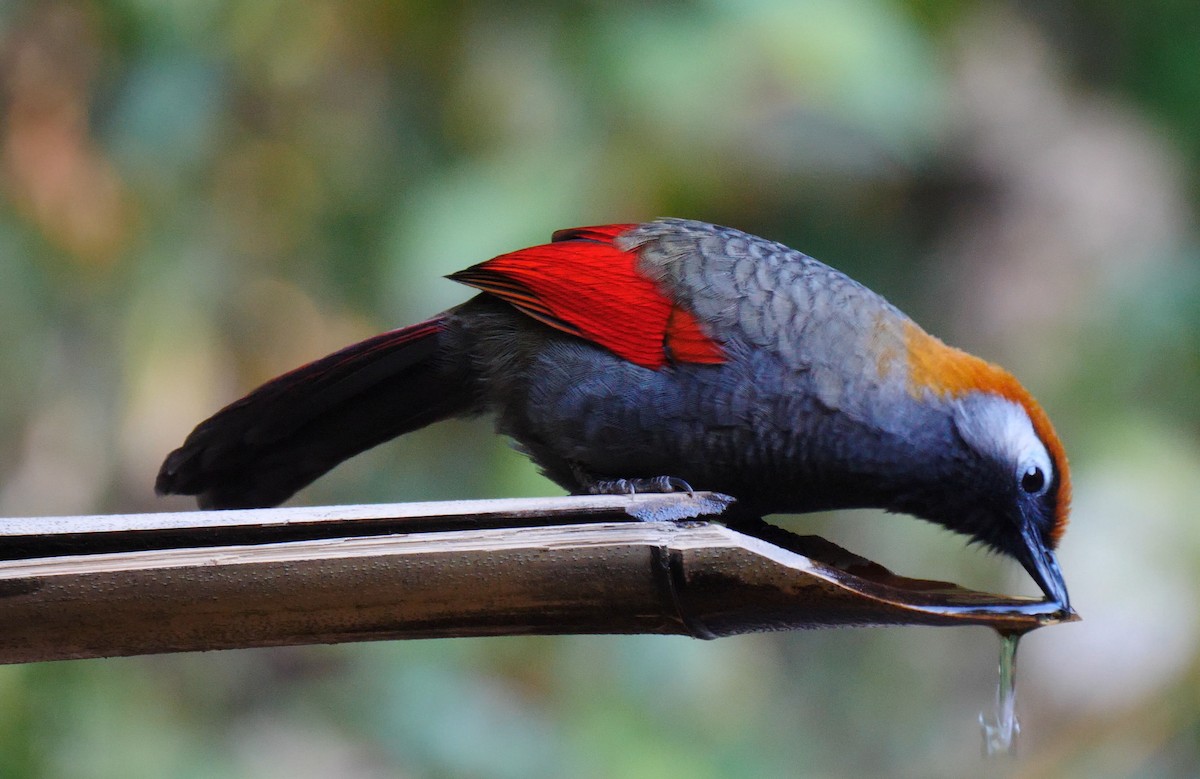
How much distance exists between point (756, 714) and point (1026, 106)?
11.4ft

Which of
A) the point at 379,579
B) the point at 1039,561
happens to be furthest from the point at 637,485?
the point at 379,579

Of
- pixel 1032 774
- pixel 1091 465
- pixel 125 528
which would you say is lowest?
pixel 1032 774

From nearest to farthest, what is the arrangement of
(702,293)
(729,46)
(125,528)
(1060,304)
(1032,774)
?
(125,528), (702,293), (729,46), (1032,774), (1060,304)

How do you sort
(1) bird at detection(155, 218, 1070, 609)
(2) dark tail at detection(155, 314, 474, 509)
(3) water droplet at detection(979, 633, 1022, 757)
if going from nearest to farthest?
(3) water droplet at detection(979, 633, 1022, 757) → (1) bird at detection(155, 218, 1070, 609) → (2) dark tail at detection(155, 314, 474, 509)

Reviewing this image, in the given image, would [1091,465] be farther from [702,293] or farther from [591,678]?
[702,293]

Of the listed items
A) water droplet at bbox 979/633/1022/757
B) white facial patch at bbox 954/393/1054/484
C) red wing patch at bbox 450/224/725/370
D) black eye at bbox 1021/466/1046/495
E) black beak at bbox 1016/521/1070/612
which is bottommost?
water droplet at bbox 979/633/1022/757

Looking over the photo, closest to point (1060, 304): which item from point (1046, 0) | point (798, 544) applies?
point (1046, 0)

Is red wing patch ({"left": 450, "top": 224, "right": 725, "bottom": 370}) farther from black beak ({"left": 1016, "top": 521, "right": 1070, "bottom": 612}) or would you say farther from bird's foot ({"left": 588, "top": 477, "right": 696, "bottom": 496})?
black beak ({"left": 1016, "top": 521, "right": 1070, "bottom": 612})

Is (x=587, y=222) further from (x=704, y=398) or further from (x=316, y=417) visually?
(x=704, y=398)

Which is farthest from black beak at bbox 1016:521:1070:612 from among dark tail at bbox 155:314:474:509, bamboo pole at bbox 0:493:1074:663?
dark tail at bbox 155:314:474:509

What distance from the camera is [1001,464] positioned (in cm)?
296

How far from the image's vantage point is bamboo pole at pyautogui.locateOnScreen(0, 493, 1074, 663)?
6.05 ft

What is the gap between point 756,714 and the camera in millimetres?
5449

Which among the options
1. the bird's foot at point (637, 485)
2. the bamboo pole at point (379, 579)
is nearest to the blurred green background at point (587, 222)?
the bird's foot at point (637, 485)
